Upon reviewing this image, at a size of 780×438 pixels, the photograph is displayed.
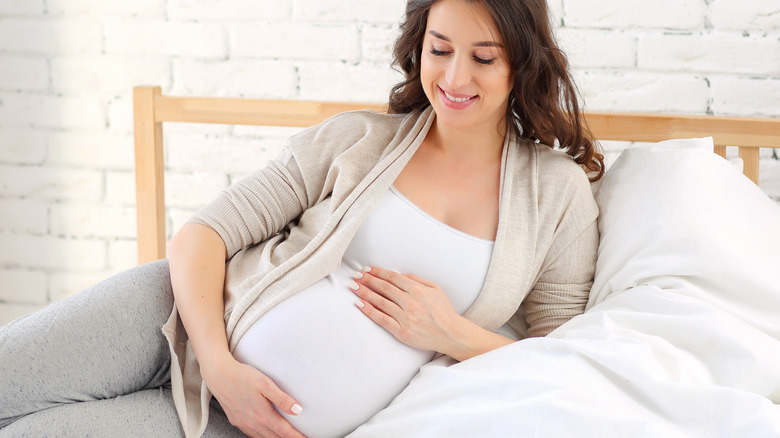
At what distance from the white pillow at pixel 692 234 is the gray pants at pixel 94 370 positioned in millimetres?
677

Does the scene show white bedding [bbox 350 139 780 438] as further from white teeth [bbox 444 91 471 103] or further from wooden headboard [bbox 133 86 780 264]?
white teeth [bbox 444 91 471 103]

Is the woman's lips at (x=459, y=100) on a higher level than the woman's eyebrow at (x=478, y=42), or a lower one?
lower

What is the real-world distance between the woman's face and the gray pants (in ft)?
1.86

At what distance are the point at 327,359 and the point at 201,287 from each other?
250 millimetres

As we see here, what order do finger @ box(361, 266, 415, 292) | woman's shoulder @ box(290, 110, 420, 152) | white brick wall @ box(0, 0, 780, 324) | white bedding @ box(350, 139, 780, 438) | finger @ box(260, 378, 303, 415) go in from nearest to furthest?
white bedding @ box(350, 139, 780, 438) < finger @ box(260, 378, 303, 415) < finger @ box(361, 266, 415, 292) < woman's shoulder @ box(290, 110, 420, 152) < white brick wall @ box(0, 0, 780, 324)

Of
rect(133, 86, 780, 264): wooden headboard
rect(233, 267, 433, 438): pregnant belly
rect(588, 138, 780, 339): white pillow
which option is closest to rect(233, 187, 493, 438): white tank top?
rect(233, 267, 433, 438): pregnant belly

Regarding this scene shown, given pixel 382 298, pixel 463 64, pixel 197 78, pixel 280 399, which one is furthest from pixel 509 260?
pixel 197 78

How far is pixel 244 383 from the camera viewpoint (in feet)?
3.37

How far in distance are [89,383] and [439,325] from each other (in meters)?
0.51

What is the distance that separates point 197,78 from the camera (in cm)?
176

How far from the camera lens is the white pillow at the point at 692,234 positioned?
3.59 feet

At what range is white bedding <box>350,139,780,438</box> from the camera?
88 cm

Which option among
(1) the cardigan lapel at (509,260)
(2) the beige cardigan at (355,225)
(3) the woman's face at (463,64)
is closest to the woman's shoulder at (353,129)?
(2) the beige cardigan at (355,225)

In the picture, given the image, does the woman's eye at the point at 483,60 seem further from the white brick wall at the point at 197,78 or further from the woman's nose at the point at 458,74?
the white brick wall at the point at 197,78
